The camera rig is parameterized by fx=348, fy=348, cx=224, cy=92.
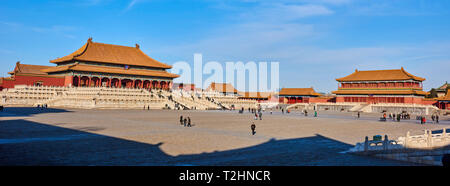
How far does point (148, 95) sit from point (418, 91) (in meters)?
60.7

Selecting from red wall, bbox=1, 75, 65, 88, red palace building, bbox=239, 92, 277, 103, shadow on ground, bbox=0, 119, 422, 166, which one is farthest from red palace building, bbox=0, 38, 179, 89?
shadow on ground, bbox=0, 119, 422, 166

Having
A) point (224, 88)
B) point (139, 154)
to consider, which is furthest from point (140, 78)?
point (139, 154)

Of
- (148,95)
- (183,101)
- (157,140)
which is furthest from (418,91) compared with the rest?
(157,140)

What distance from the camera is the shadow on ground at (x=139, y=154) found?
12.6m

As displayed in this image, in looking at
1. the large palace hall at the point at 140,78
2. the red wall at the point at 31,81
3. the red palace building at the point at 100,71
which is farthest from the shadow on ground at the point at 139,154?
the red palace building at the point at 100,71

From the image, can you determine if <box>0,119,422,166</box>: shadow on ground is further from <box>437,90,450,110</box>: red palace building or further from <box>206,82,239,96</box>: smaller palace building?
<box>206,82,239,96</box>: smaller palace building

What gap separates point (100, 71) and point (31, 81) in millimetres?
12880

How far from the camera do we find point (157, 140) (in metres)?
18.6

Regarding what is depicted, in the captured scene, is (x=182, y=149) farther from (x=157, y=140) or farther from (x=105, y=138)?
(x=105, y=138)

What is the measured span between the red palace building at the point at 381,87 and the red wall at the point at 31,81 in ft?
216

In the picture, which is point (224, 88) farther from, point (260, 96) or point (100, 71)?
point (100, 71)

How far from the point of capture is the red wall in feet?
215

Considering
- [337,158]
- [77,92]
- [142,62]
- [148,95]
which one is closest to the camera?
[337,158]

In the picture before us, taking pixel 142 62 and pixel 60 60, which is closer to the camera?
pixel 60 60
